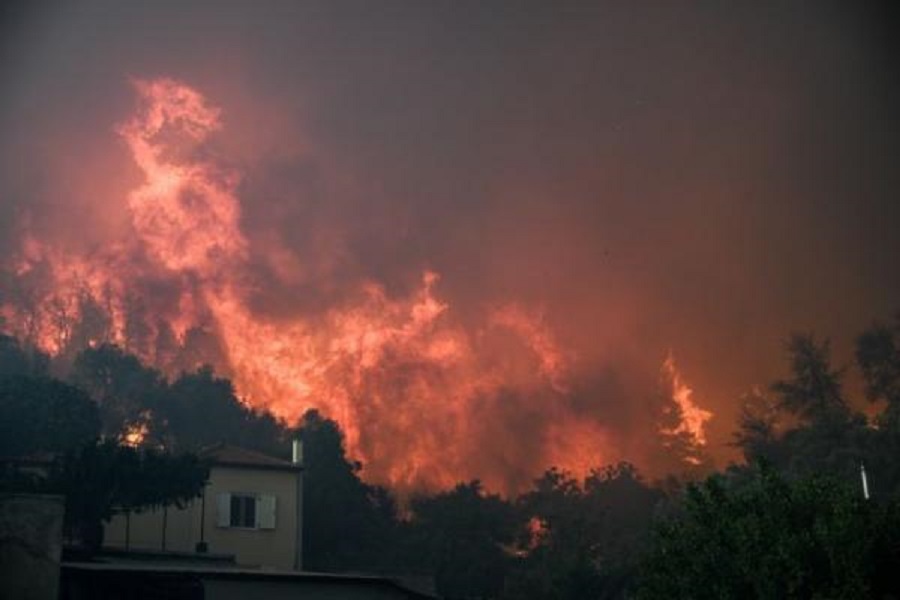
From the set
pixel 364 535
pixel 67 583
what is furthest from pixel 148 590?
pixel 364 535

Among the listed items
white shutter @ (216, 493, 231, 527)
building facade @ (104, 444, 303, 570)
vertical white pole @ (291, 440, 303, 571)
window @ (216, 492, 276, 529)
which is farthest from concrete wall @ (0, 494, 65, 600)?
vertical white pole @ (291, 440, 303, 571)

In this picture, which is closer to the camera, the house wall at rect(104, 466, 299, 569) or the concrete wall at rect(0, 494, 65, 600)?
the concrete wall at rect(0, 494, 65, 600)

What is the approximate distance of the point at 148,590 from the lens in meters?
30.2

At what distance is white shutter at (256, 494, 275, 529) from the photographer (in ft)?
162

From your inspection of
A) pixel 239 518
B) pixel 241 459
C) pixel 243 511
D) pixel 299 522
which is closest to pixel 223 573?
pixel 239 518

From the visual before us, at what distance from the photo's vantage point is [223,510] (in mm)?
48812

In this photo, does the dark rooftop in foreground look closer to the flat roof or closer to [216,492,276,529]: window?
[216,492,276,529]: window

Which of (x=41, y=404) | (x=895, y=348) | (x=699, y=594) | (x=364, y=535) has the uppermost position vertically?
(x=895, y=348)

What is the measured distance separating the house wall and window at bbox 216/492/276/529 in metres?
0.21

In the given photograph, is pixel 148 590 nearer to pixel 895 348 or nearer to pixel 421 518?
pixel 421 518

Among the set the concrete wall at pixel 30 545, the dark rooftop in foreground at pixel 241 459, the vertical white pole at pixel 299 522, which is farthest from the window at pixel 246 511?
the concrete wall at pixel 30 545

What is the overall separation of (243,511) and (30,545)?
76.6 ft

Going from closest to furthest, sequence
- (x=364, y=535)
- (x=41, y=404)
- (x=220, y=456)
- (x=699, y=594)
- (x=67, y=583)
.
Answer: (x=699, y=594) → (x=67, y=583) → (x=220, y=456) → (x=41, y=404) → (x=364, y=535)

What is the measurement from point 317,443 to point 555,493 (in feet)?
71.3
